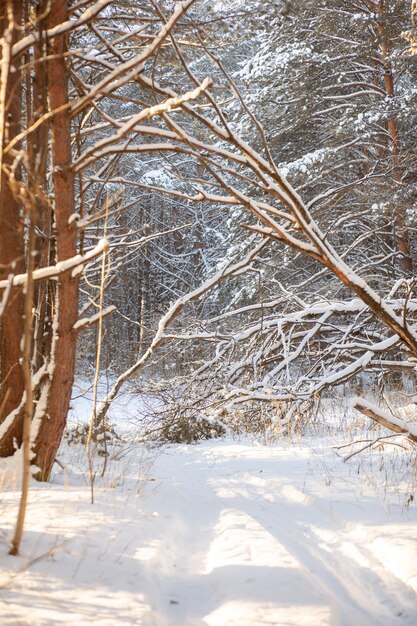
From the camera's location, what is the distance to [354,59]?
34.3ft

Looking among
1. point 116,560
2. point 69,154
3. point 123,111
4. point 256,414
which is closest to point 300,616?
point 116,560

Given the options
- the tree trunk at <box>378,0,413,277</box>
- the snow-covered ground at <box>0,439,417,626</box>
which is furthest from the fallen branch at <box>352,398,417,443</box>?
the tree trunk at <box>378,0,413,277</box>

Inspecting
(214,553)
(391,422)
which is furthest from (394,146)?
(214,553)

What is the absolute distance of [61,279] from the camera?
11.1 feet

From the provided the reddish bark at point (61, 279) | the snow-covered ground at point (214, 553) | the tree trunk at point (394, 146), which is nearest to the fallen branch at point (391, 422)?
the snow-covered ground at point (214, 553)

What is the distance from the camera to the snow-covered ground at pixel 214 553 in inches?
71.6

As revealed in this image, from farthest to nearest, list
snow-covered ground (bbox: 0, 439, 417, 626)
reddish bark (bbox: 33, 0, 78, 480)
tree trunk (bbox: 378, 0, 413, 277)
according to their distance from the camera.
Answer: tree trunk (bbox: 378, 0, 413, 277), reddish bark (bbox: 33, 0, 78, 480), snow-covered ground (bbox: 0, 439, 417, 626)

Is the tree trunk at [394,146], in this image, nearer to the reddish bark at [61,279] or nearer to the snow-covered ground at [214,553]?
the snow-covered ground at [214,553]

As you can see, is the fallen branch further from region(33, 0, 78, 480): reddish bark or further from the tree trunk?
the tree trunk

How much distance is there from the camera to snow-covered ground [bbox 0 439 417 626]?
5.96 feet

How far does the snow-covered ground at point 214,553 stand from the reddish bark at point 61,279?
1.25 feet

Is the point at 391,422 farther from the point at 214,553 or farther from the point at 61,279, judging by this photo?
the point at 61,279

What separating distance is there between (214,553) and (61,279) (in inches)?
76.7

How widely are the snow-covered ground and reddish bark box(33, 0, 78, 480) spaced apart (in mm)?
380
